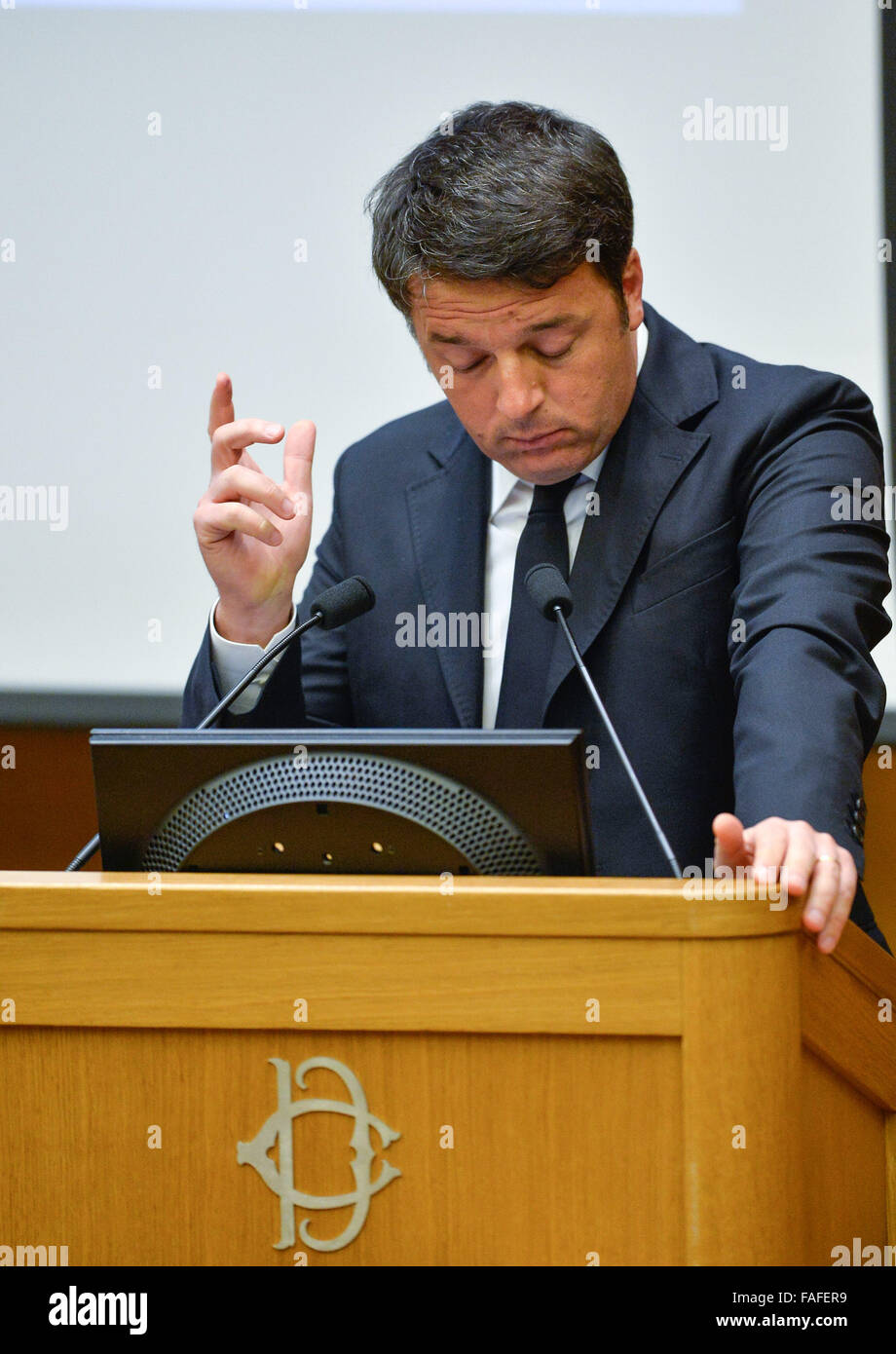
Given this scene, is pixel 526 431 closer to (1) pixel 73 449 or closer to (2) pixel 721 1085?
(2) pixel 721 1085

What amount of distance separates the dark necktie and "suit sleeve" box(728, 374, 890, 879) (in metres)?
0.22

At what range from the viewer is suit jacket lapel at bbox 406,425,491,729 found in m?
1.74

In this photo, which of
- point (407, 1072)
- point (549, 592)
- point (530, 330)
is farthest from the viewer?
point (530, 330)

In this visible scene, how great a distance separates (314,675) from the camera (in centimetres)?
193

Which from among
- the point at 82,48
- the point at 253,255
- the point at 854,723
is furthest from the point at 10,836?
the point at 854,723

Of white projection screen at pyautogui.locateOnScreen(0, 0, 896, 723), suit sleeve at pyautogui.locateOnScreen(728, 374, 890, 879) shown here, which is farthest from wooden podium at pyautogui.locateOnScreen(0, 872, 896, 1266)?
white projection screen at pyautogui.locateOnScreen(0, 0, 896, 723)

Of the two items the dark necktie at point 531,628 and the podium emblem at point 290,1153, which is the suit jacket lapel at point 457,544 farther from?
the podium emblem at point 290,1153

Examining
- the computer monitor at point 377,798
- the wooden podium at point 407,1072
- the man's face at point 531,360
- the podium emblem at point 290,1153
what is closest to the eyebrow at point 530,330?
the man's face at point 531,360

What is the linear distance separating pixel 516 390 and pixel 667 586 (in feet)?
0.99

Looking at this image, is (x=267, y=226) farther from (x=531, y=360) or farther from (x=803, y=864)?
(x=803, y=864)

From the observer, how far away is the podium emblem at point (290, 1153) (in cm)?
86

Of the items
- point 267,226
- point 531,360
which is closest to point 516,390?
point 531,360

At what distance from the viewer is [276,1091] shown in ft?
2.88

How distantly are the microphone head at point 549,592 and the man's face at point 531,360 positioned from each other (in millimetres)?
355
